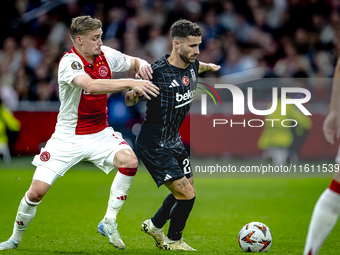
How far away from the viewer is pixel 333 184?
351 centimetres

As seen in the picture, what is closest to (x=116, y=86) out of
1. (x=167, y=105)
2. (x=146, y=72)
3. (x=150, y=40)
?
(x=146, y=72)

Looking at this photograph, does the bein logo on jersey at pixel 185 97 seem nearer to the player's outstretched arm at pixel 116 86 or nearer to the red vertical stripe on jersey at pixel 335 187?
the player's outstretched arm at pixel 116 86

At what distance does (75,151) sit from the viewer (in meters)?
5.07

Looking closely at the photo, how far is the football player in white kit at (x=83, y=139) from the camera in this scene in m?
4.89

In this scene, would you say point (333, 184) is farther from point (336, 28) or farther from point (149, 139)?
point (336, 28)

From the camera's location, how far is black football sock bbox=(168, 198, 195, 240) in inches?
194

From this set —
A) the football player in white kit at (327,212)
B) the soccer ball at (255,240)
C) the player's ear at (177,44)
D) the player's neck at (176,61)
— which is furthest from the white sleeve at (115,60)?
the football player in white kit at (327,212)

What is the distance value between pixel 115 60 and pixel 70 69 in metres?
0.71

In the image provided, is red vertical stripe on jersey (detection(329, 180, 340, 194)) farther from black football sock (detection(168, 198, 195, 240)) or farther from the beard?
the beard

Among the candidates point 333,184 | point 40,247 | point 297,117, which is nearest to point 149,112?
point 40,247

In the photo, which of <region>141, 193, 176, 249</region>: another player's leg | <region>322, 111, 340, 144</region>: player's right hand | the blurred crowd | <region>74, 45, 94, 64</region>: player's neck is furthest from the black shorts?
the blurred crowd

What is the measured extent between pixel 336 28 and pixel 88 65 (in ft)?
35.3

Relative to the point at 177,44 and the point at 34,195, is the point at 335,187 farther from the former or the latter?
the point at 34,195

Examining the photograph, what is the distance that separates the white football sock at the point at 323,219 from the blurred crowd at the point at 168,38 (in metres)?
9.31
